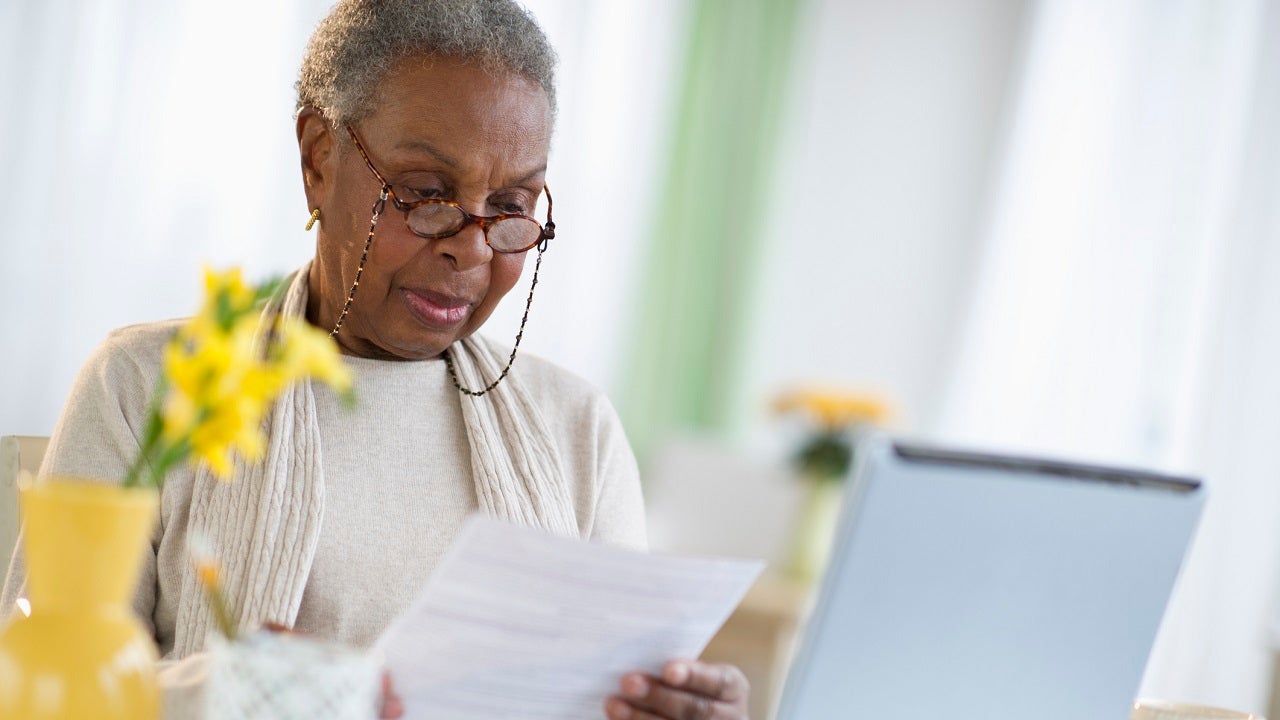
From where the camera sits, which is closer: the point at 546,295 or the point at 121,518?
the point at 121,518

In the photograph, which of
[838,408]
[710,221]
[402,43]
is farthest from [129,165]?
[710,221]

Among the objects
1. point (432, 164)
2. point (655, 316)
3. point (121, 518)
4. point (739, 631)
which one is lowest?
point (739, 631)

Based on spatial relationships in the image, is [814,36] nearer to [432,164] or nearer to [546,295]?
[546,295]

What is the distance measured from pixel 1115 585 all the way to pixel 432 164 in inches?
33.9

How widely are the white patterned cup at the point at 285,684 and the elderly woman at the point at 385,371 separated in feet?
1.89

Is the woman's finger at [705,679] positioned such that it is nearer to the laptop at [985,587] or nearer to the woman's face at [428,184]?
the laptop at [985,587]

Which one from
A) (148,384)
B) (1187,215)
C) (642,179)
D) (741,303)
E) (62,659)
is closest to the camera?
(62,659)

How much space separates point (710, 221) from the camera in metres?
5.36

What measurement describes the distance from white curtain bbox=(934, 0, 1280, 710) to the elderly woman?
282cm

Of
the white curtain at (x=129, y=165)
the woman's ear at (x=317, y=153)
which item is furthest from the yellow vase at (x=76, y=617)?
the white curtain at (x=129, y=165)

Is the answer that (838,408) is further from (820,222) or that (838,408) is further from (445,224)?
(445,224)

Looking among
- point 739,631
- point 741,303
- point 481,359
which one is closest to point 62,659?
point 481,359

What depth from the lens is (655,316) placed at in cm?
523

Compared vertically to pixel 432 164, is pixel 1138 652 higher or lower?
lower
